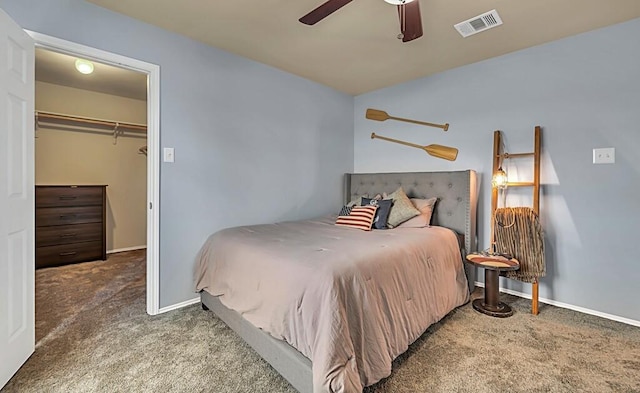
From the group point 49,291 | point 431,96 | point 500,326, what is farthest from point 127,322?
point 431,96

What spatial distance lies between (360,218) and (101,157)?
4013 millimetres

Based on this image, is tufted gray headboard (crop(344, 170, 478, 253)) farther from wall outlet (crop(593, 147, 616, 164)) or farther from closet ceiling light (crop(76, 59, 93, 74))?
closet ceiling light (crop(76, 59, 93, 74))

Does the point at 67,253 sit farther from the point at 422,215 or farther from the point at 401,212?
the point at 422,215

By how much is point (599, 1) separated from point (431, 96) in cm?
152

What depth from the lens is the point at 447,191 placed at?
301 centimetres

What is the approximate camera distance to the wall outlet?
2.33m

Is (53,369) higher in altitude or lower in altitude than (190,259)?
lower

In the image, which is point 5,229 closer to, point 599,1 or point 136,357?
point 136,357

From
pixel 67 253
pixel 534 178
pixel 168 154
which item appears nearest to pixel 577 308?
pixel 534 178

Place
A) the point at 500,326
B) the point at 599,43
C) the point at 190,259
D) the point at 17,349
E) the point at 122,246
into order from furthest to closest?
the point at 122,246
the point at 190,259
the point at 599,43
the point at 500,326
the point at 17,349

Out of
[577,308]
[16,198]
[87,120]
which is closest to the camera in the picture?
[16,198]

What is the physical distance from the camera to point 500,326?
86.3 inches

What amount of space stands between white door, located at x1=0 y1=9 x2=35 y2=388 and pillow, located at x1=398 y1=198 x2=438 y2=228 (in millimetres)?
2731

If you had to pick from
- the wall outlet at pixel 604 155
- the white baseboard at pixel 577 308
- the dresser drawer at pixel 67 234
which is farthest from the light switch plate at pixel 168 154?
the wall outlet at pixel 604 155
